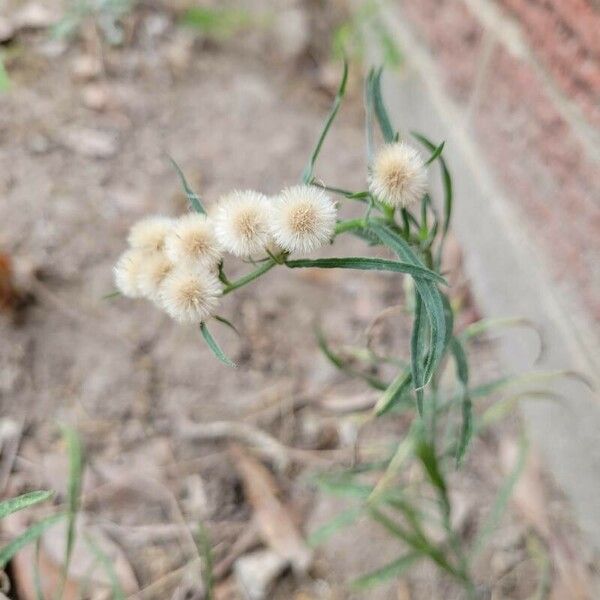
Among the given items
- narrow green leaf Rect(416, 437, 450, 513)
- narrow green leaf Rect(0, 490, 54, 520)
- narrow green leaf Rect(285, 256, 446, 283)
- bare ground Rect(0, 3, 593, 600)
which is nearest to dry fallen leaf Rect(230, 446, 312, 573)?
bare ground Rect(0, 3, 593, 600)

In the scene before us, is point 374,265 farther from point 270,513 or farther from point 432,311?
point 270,513


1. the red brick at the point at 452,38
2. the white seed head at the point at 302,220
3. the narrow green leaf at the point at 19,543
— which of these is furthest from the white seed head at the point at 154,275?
the red brick at the point at 452,38

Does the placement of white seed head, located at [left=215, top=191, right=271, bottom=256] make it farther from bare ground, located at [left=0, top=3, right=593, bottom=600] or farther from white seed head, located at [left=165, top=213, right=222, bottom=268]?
bare ground, located at [left=0, top=3, right=593, bottom=600]

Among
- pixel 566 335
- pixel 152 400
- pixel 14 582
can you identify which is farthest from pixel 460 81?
pixel 14 582

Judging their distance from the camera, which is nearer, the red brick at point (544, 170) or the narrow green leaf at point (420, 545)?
the narrow green leaf at point (420, 545)

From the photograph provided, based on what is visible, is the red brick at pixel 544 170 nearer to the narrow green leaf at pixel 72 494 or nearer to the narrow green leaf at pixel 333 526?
the narrow green leaf at pixel 333 526

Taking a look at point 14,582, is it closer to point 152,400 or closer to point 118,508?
point 118,508
